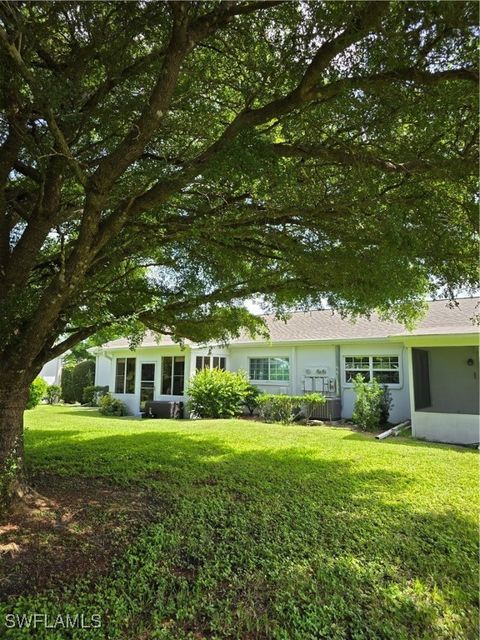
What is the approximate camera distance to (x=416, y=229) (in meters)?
5.14

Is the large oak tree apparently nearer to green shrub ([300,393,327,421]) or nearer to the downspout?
green shrub ([300,393,327,421])

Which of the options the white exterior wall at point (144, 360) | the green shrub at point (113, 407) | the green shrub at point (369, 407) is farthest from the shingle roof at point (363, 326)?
the green shrub at point (113, 407)

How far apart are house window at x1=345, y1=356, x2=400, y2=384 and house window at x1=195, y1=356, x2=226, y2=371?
614 centimetres

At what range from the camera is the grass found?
3.22 meters

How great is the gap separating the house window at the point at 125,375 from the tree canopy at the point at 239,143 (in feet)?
47.1

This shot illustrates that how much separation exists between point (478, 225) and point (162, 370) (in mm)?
16238

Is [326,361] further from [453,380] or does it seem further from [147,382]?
[147,382]

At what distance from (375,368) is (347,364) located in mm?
1193

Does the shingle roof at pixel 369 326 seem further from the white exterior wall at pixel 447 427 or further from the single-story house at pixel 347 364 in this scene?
the white exterior wall at pixel 447 427

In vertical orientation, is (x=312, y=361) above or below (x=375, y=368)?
above

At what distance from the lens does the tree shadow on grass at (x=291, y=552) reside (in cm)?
328

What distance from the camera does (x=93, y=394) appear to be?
23.2 m

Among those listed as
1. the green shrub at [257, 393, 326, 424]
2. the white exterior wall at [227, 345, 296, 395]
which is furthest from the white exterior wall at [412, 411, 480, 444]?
the white exterior wall at [227, 345, 296, 395]

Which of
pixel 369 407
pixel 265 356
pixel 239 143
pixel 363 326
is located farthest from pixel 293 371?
pixel 239 143
